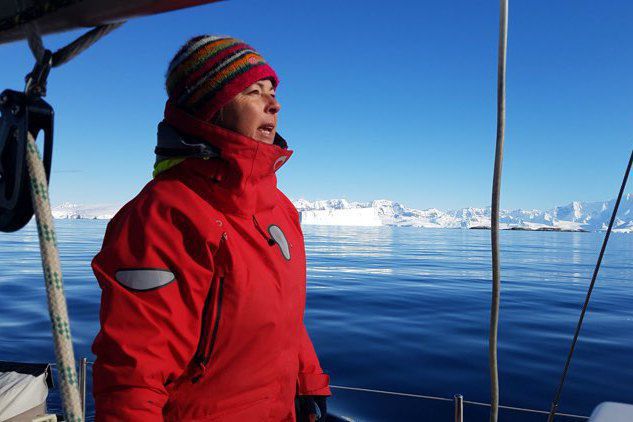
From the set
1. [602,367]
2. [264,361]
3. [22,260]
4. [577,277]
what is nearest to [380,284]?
[602,367]

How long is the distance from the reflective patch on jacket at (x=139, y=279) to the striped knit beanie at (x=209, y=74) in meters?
0.63

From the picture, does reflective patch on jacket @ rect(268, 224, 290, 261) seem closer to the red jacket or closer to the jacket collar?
the red jacket

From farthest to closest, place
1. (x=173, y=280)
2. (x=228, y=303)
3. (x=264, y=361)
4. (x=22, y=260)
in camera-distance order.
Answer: (x=22, y=260), (x=264, y=361), (x=228, y=303), (x=173, y=280)

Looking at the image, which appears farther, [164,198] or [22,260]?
[22,260]

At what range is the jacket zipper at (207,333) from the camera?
143 centimetres

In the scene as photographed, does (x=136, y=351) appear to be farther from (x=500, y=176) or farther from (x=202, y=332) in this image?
(x=500, y=176)

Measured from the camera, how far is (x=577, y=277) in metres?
22.4

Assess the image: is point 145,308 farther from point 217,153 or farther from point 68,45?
point 68,45

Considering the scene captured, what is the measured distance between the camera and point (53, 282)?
80 centimetres

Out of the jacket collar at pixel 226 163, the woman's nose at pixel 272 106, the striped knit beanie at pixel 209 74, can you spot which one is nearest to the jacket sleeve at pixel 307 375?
the jacket collar at pixel 226 163

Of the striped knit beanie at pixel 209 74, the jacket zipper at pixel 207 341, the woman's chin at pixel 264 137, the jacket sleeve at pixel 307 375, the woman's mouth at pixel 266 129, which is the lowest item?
the jacket sleeve at pixel 307 375

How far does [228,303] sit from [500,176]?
0.94m

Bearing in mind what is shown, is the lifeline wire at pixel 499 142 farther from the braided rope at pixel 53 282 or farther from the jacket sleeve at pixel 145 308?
the braided rope at pixel 53 282

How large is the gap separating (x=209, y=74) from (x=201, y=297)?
83 cm
